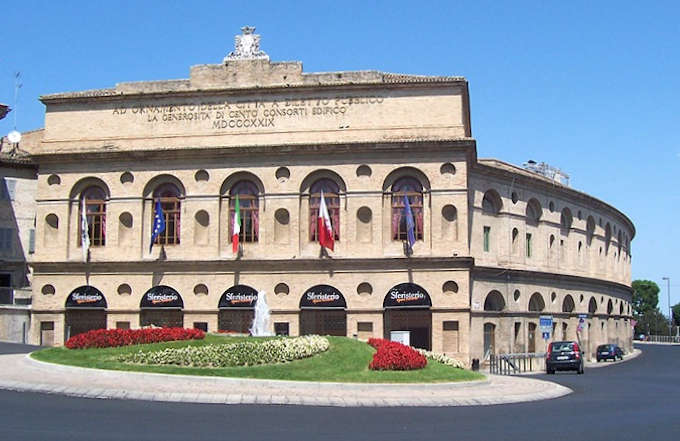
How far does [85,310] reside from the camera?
48156 mm

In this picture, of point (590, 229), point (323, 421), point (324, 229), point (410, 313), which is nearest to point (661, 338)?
point (590, 229)

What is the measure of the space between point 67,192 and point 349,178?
15.9 metres

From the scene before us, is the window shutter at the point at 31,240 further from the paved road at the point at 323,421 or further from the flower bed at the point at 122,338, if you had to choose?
the paved road at the point at 323,421

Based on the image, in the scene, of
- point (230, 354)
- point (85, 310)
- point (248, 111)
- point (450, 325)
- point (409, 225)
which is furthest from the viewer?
point (85, 310)

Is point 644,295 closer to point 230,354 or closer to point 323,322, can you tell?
point 323,322

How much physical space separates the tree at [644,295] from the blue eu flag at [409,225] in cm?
13770

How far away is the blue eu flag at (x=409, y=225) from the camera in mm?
45031

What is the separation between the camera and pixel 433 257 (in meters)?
45.2

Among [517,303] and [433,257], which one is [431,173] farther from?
[517,303]

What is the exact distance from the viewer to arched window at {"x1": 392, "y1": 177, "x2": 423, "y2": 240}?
152 ft

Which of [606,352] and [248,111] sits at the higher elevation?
[248,111]

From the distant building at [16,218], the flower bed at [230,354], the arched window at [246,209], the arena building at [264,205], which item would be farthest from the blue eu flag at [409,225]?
the distant building at [16,218]

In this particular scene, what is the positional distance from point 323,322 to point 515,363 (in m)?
11.1

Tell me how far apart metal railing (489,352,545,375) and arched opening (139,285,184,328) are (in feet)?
54.4
